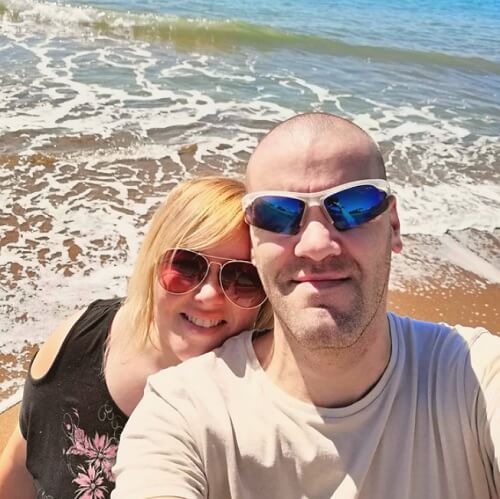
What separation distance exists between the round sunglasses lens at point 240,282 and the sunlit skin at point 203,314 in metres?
0.03

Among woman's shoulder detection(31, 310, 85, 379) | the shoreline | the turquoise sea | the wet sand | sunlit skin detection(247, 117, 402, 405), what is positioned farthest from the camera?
the turquoise sea

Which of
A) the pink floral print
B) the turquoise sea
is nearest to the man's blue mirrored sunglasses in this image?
the pink floral print

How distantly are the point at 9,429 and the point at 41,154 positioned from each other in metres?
5.09

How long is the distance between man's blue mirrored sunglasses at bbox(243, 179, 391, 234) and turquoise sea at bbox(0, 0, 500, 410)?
9.11 ft

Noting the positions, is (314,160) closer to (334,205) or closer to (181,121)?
(334,205)

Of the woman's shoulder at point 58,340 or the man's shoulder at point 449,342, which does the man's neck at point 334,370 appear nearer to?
the man's shoulder at point 449,342

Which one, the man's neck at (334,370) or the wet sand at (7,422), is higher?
the man's neck at (334,370)

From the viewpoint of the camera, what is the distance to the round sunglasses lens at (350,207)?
6.57 ft

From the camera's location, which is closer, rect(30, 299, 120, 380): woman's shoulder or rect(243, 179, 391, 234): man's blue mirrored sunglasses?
rect(243, 179, 391, 234): man's blue mirrored sunglasses

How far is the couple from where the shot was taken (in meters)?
1.84

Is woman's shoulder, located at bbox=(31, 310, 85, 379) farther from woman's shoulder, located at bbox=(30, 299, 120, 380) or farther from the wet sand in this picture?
the wet sand

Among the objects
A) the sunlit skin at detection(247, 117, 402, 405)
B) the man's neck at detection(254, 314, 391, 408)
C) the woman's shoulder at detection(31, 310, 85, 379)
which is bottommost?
the woman's shoulder at detection(31, 310, 85, 379)

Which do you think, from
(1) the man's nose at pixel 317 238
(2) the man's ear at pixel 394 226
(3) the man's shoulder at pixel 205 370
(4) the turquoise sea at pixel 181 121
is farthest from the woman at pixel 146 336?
(4) the turquoise sea at pixel 181 121

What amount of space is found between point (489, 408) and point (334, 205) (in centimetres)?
76
